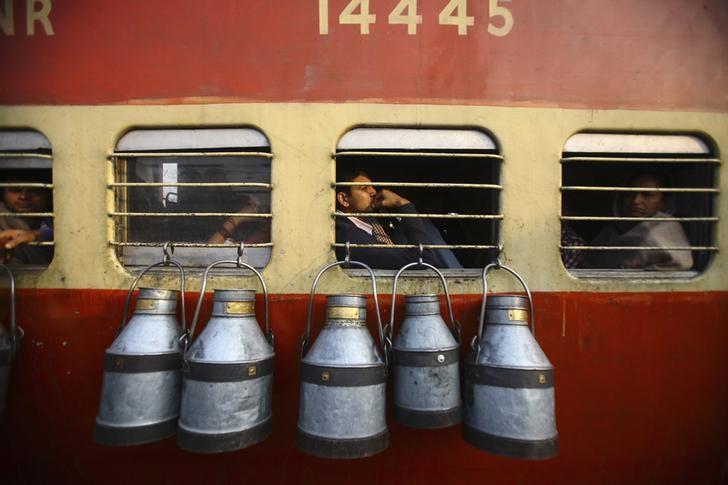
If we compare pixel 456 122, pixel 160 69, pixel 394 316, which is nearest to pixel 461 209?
pixel 456 122

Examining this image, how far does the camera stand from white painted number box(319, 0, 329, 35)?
1762mm

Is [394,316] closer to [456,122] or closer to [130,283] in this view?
[456,122]

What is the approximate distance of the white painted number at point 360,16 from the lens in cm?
176

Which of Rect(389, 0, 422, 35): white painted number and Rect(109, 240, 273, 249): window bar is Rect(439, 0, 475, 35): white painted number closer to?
Rect(389, 0, 422, 35): white painted number

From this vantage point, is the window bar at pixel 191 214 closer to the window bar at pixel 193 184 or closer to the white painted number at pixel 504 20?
the window bar at pixel 193 184

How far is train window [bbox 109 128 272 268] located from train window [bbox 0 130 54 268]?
1.15 ft

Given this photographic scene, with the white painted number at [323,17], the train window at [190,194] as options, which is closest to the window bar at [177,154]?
the train window at [190,194]

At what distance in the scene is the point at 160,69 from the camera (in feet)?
5.83

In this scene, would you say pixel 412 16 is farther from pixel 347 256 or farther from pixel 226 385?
pixel 226 385

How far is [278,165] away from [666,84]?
1896 millimetres

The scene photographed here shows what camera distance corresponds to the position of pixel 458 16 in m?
1.77

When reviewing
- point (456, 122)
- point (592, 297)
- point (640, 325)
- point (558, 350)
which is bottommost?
point (558, 350)

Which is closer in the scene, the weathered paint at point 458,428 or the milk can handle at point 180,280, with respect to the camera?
the milk can handle at point 180,280

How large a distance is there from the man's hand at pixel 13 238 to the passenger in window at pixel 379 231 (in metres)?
1.53
